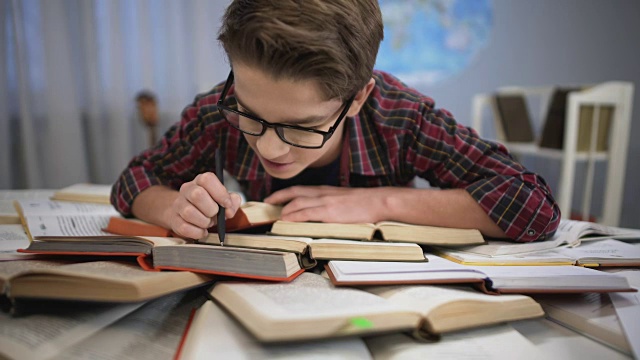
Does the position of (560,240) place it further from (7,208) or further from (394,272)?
(7,208)

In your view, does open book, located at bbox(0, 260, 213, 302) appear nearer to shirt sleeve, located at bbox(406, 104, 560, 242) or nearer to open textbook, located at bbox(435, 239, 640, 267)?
open textbook, located at bbox(435, 239, 640, 267)

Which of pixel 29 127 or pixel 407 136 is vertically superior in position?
pixel 407 136

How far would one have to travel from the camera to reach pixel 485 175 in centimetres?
88

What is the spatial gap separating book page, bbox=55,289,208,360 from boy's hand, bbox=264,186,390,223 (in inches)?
11.4

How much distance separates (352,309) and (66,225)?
0.68 metres

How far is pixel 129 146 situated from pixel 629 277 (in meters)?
2.31

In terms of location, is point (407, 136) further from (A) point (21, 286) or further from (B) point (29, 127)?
(B) point (29, 127)

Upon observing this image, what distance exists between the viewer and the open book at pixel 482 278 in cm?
49

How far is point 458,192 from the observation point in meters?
0.86

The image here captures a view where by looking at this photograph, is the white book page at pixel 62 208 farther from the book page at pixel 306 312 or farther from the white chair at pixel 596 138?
the white chair at pixel 596 138

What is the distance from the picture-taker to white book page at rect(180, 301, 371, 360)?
37 cm

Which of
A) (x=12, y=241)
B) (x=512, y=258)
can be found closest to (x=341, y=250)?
(x=512, y=258)

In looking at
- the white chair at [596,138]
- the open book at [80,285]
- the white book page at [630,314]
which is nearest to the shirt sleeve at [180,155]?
the open book at [80,285]

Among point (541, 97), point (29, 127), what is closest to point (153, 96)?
point (29, 127)
